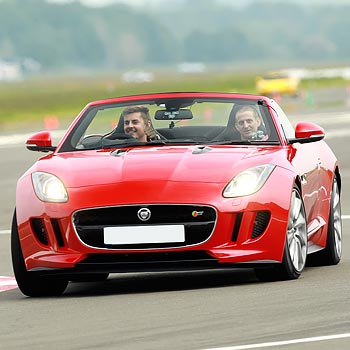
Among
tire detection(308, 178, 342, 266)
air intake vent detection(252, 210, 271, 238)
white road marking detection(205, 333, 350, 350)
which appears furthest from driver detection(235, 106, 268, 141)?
white road marking detection(205, 333, 350, 350)

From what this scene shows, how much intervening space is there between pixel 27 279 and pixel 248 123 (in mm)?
2104

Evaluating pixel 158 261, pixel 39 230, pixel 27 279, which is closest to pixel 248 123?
pixel 158 261

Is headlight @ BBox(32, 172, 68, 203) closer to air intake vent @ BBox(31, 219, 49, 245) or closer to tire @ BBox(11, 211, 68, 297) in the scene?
air intake vent @ BBox(31, 219, 49, 245)

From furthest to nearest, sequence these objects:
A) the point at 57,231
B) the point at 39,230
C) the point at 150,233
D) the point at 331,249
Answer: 1. the point at 331,249
2. the point at 39,230
3. the point at 57,231
4. the point at 150,233

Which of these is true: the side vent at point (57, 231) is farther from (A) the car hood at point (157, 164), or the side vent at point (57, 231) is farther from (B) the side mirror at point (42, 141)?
(B) the side mirror at point (42, 141)

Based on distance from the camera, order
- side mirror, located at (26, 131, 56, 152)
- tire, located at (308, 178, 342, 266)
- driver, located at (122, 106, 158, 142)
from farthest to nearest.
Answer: tire, located at (308, 178, 342, 266)
side mirror, located at (26, 131, 56, 152)
driver, located at (122, 106, 158, 142)

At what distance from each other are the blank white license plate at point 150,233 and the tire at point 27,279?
2.28 ft

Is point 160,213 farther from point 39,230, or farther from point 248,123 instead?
point 248,123

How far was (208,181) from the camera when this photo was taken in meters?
9.09

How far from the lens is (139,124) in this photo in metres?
→ 10.4

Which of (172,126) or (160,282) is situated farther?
(172,126)

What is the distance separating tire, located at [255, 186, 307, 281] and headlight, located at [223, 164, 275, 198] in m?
0.32

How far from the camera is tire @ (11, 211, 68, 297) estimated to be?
9.37 meters

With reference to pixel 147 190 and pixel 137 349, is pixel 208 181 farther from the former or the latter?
pixel 137 349
